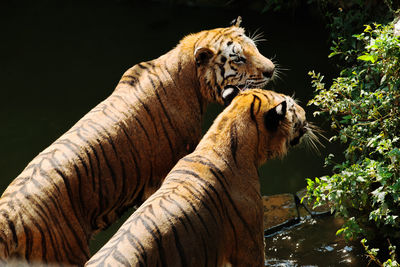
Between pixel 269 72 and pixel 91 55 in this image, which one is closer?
pixel 269 72

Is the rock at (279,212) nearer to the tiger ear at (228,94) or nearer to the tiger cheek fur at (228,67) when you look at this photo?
the tiger cheek fur at (228,67)

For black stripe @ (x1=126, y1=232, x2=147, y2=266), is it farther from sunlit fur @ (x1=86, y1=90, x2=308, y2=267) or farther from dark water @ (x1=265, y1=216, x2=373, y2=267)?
dark water @ (x1=265, y1=216, x2=373, y2=267)

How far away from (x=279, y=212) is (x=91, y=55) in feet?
15.8

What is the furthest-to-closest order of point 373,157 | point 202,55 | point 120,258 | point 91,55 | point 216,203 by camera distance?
point 91,55 < point 373,157 < point 202,55 < point 216,203 < point 120,258

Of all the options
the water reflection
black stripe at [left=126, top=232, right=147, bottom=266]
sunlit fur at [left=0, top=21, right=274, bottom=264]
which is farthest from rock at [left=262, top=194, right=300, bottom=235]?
black stripe at [left=126, top=232, right=147, bottom=266]

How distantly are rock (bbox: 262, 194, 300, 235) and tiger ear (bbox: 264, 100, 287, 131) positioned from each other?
1564 millimetres

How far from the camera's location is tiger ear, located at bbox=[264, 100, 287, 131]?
360 cm

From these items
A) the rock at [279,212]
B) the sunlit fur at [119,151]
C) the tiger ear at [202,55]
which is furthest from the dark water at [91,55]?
the tiger ear at [202,55]

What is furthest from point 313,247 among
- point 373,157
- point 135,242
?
point 135,242

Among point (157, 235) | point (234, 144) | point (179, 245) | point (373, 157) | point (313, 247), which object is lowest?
point (313, 247)

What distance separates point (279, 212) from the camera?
17.2ft

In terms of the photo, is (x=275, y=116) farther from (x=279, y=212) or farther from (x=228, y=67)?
(x=279, y=212)

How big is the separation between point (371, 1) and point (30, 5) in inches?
277

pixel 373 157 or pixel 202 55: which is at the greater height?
pixel 202 55
